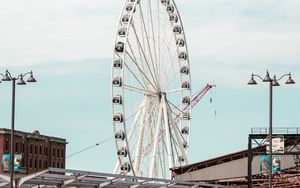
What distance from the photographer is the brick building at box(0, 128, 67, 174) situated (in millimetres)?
173875

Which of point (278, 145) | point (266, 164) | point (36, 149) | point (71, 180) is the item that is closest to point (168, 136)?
point (266, 164)

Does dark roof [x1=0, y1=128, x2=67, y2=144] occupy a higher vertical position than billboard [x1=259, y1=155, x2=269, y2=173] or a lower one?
higher

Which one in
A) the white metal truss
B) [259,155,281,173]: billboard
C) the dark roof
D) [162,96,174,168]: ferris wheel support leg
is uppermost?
the dark roof

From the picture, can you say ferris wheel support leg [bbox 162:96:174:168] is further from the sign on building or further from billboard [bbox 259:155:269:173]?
the sign on building

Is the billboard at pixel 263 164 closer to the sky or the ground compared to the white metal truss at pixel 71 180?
closer to the sky

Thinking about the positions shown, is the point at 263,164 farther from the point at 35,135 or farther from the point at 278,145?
the point at 35,135

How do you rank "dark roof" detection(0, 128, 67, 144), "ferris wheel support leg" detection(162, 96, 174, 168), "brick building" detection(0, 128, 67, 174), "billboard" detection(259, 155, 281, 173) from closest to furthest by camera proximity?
"billboard" detection(259, 155, 281, 173)
"ferris wheel support leg" detection(162, 96, 174, 168)
"brick building" detection(0, 128, 67, 174)
"dark roof" detection(0, 128, 67, 144)

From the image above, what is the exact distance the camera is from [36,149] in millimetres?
183000

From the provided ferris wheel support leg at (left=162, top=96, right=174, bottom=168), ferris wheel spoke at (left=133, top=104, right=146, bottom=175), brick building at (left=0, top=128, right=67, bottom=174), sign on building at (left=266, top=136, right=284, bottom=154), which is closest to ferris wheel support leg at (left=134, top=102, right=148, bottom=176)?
ferris wheel spoke at (left=133, top=104, right=146, bottom=175)

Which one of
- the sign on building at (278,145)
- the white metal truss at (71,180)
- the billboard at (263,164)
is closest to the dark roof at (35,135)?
the billboard at (263,164)

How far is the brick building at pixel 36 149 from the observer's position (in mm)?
173875

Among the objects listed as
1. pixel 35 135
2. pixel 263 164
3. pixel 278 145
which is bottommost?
pixel 263 164

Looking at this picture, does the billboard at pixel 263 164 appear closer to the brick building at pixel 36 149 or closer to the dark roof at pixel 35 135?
the brick building at pixel 36 149

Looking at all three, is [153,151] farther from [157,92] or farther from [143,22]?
[143,22]
